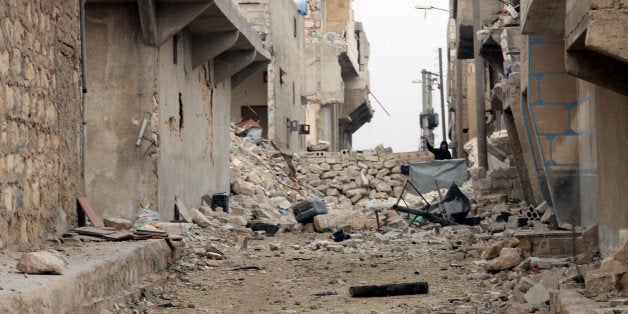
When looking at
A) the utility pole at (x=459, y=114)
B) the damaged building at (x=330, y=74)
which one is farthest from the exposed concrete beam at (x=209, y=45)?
the damaged building at (x=330, y=74)

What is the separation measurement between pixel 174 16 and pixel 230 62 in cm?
533

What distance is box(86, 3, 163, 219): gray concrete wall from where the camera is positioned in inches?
501

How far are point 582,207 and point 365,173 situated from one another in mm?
19081

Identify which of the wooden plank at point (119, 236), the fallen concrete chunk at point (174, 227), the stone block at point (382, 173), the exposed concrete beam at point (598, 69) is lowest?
the fallen concrete chunk at point (174, 227)

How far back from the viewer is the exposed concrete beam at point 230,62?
1836cm

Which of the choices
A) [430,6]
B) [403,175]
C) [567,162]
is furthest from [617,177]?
[430,6]

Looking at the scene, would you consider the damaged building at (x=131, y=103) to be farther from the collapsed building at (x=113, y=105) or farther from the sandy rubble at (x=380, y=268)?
the sandy rubble at (x=380, y=268)

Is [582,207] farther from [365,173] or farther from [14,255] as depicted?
[365,173]

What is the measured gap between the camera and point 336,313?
280 inches

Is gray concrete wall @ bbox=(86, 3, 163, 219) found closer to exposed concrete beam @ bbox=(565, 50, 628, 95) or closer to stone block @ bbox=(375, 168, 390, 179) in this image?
exposed concrete beam @ bbox=(565, 50, 628, 95)

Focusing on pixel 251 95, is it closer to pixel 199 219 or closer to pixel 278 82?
pixel 278 82

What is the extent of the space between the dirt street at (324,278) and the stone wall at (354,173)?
13941 mm

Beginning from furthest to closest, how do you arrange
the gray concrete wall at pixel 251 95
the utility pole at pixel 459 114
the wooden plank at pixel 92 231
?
the gray concrete wall at pixel 251 95
the utility pole at pixel 459 114
the wooden plank at pixel 92 231

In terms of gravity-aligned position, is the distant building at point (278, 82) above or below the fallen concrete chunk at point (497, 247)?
above
